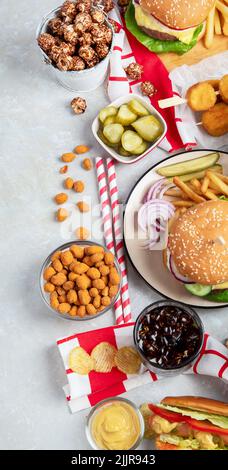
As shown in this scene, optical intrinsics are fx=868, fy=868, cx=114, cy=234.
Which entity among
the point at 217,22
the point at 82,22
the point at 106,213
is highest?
the point at 82,22

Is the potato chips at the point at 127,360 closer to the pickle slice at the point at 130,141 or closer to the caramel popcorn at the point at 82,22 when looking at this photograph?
the pickle slice at the point at 130,141

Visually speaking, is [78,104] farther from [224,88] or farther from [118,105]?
[224,88]

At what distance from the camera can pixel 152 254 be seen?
118 inches

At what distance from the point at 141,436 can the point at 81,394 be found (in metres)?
0.26

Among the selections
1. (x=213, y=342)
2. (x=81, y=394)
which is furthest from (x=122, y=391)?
(x=213, y=342)

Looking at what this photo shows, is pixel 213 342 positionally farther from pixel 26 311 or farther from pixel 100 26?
pixel 100 26

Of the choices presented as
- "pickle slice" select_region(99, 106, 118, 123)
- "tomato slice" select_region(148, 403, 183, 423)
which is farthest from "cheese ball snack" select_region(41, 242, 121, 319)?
"pickle slice" select_region(99, 106, 118, 123)

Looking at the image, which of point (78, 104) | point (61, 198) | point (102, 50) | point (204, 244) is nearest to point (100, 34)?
point (102, 50)

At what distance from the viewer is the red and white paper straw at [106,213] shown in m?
3.00

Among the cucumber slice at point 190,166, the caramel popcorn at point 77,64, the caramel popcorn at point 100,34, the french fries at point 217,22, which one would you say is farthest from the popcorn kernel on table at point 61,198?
the french fries at point 217,22

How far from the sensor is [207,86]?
3104 millimetres

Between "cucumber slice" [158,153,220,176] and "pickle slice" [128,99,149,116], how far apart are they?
22 cm

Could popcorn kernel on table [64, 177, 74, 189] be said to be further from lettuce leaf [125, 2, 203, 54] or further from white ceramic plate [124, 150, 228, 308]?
lettuce leaf [125, 2, 203, 54]

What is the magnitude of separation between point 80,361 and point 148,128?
85 centimetres
